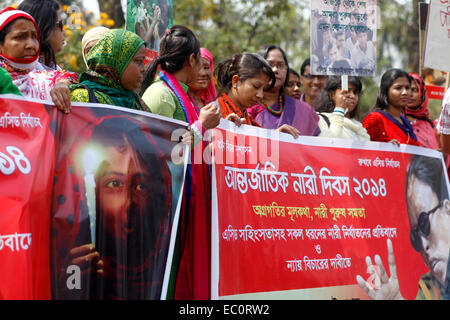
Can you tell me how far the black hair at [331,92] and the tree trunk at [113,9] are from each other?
426cm

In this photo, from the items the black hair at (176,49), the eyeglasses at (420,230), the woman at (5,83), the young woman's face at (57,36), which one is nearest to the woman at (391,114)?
the eyeglasses at (420,230)

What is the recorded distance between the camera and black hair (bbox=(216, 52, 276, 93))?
4328 mm

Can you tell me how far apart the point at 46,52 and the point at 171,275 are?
156 cm

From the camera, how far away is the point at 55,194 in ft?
9.52

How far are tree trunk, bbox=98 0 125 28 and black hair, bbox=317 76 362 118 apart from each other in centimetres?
426

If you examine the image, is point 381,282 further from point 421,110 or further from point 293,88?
point 421,110

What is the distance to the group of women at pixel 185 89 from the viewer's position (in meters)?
3.29

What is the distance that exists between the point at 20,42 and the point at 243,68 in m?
1.58

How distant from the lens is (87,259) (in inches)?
114

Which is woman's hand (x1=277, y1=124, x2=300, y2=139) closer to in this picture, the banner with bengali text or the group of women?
the group of women

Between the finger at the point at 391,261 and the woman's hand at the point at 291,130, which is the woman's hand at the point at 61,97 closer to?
the woman's hand at the point at 291,130

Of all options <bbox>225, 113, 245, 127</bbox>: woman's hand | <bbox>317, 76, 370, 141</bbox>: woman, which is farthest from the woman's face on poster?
<bbox>317, 76, 370, 141</bbox>: woman
